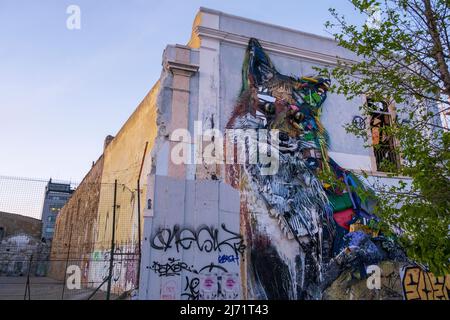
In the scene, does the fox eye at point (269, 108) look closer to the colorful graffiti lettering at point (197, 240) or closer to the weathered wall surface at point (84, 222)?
the colorful graffiti lettering at point (197, 240)

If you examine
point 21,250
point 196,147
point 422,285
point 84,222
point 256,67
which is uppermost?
point 256,67

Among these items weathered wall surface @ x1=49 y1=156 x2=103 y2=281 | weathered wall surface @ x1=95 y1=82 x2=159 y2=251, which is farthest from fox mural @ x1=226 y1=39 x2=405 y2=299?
weathered wall surface @ x1=49 y1=156 x2=103 y2=281

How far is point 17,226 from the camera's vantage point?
29.3 meters

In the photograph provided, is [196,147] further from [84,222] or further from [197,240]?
[84,222]

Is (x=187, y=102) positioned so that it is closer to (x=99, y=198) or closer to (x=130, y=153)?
(x=130, y=153)

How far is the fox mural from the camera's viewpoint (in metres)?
8.92

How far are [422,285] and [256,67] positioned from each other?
24.4 feet

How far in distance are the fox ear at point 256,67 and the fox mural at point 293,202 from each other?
28 millimetres

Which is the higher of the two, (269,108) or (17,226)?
(269,108)

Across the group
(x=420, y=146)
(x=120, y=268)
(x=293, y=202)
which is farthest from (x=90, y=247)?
(x=420, y=146)

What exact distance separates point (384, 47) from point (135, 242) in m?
7.11

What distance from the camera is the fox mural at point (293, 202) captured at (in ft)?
29.3
